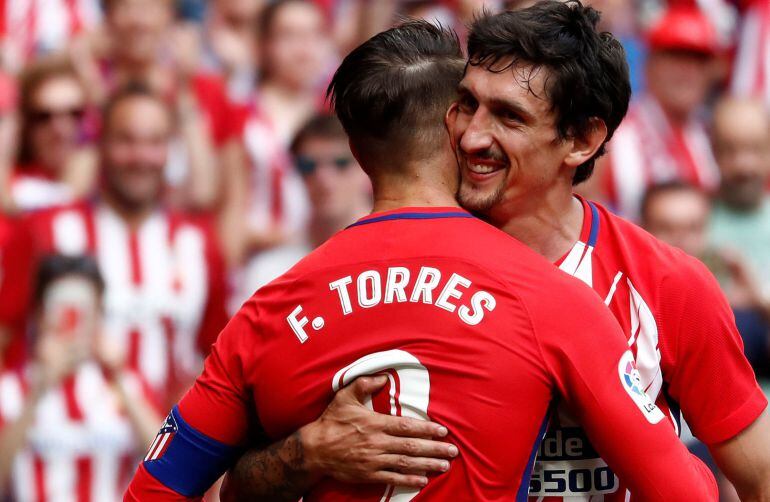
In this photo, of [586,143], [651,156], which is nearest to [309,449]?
[586,143]

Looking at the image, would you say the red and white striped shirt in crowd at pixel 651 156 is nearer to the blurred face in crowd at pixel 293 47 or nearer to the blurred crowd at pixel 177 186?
the blurred crowd at pixel 177 186

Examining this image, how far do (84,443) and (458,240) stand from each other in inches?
138

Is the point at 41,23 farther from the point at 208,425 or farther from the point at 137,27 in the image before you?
the point at 208,425

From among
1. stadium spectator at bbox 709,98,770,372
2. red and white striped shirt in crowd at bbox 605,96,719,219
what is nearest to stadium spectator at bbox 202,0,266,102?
red and white striped shirt in crowd at bbox 605,96,719,219

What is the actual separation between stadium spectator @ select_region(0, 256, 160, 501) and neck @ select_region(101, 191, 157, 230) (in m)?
0.29

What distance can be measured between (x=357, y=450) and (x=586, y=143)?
82 cm

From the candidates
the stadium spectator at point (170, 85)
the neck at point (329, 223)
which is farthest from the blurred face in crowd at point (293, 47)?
the neck at point (329, 223)

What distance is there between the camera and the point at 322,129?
582cm

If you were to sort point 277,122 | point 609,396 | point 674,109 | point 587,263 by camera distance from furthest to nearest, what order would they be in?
point 674,109 < point 277,122 < point 587,263 < point 609,396

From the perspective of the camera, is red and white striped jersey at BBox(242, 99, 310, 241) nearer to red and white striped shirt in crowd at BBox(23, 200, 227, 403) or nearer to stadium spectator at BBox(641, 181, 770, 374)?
red and white striped shirt in crowd at BBox(23, 200, 227, 403)

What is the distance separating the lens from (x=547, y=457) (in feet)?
8.29

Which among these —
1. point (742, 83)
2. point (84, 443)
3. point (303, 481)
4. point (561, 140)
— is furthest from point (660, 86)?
point (303, 481)

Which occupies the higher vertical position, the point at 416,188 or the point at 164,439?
the point at 416,188

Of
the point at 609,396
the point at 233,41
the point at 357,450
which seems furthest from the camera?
the point at 233,41
